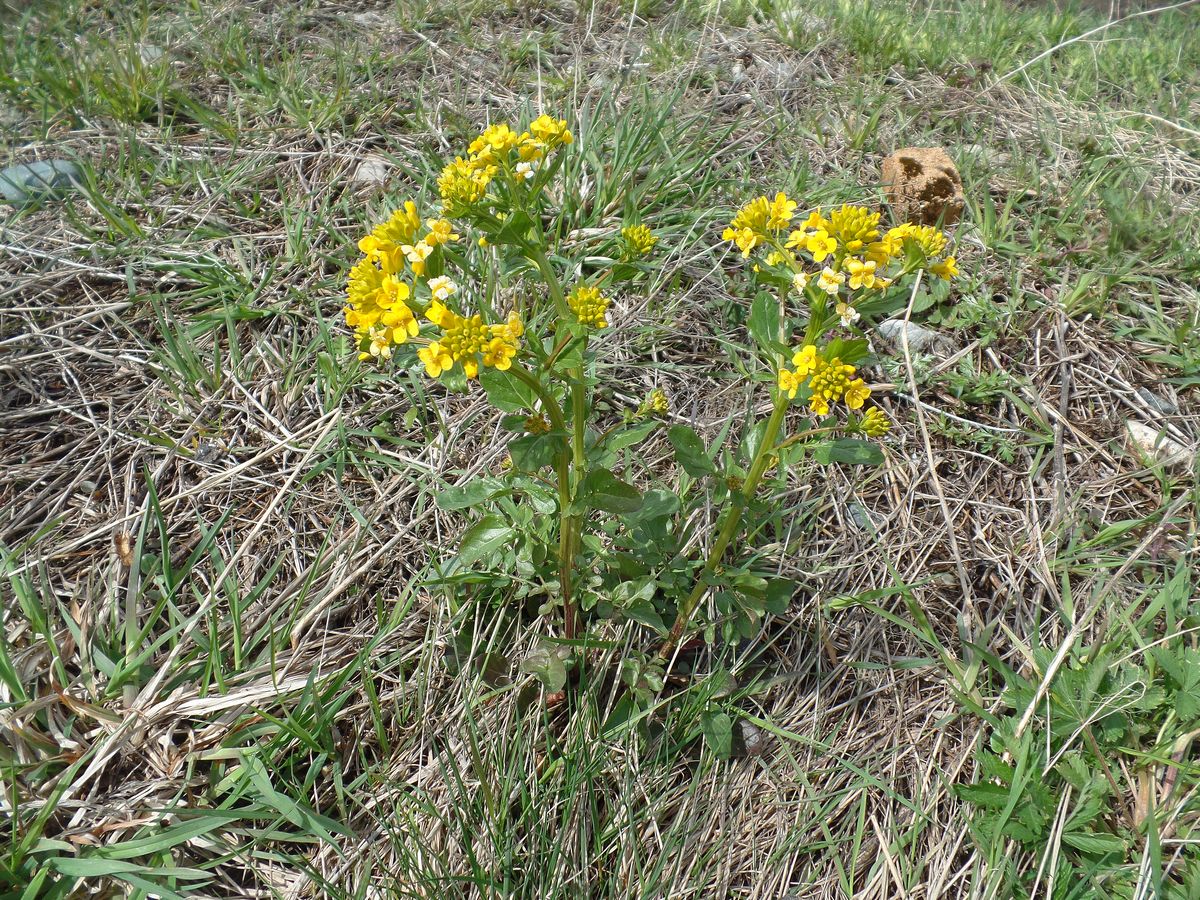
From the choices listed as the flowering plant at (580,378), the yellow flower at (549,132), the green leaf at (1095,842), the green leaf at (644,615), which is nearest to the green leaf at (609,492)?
the flowering plant at (580,378)

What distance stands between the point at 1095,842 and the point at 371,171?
9.62 ft

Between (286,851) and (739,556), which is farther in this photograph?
(739,556)

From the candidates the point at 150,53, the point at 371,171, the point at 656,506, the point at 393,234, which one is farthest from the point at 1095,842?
the point at 150,53

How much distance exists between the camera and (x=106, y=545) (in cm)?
204

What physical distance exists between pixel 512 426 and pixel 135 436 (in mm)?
1394

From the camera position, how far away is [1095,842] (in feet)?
5.12

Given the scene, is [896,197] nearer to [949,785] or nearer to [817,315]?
[817,315]

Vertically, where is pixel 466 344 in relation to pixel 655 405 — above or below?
above

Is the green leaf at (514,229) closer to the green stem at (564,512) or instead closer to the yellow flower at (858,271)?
the green stem at (564,512)

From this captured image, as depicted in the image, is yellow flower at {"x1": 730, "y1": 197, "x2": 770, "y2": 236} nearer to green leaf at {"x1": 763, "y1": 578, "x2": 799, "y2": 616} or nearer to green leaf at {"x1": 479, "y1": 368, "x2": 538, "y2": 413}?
green leaf at {"x1": 479, "y1": 368, "x2": 538, "y2": 413}

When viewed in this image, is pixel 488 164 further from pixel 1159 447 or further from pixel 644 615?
pixel 1159 447

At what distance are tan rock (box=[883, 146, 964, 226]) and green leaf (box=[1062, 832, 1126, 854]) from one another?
1.97m

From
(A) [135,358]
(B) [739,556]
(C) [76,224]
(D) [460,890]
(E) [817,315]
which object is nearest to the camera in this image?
(E) [817,315]

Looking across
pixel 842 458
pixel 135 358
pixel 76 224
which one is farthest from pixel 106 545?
pixel 842 458
